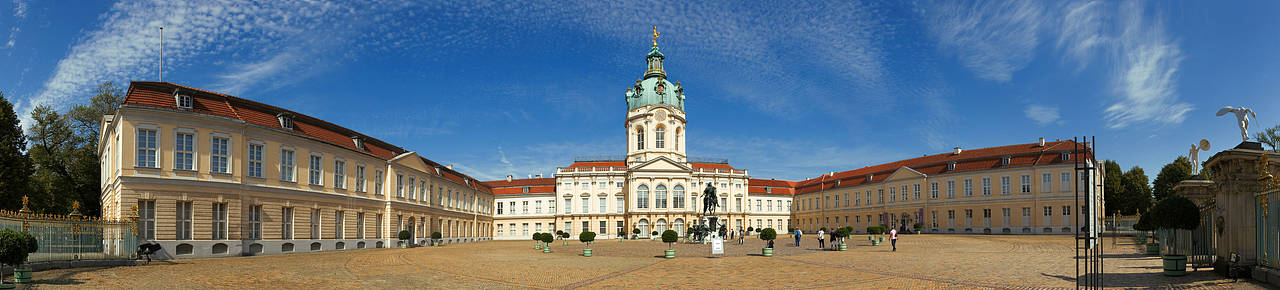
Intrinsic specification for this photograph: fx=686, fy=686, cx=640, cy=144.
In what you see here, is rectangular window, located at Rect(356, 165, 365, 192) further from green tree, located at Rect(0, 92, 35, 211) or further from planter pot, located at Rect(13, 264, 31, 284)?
planter pot, located at Rect(13, 264, 31, 284)

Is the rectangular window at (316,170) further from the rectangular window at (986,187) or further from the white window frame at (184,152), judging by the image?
the rectangular window at (986,187)

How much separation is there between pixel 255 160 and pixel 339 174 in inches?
291

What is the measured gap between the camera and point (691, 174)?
8181cm

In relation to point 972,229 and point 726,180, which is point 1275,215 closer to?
point 972,229

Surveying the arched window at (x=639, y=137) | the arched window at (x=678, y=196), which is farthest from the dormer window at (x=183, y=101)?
the arched window at (x=639, y=137)

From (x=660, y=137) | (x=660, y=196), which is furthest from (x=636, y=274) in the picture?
(x=660, y=137)

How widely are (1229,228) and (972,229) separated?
50.7 meters

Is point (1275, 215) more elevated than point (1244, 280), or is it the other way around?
point (1275, 215)

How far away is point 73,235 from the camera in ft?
73.4

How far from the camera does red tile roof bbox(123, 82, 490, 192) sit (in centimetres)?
2850

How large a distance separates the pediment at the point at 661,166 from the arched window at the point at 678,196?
215cm

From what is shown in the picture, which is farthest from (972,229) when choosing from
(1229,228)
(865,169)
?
(1229,228)

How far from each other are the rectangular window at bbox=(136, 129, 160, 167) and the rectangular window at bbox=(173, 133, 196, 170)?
0.72 meters

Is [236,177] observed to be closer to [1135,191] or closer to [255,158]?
[255,158]
